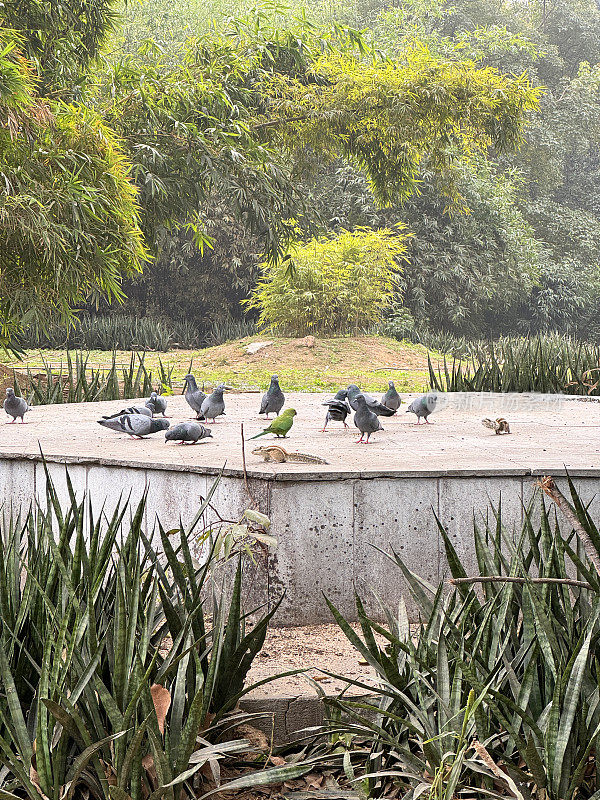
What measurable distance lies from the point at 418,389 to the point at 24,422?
22.3ft

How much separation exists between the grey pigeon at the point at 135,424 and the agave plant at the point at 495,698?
2236 mm

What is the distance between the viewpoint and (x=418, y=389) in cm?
1105

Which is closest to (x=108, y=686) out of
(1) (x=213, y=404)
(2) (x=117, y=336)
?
(1) (x=213, y=404)

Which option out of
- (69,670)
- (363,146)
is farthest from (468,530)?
(363,146)

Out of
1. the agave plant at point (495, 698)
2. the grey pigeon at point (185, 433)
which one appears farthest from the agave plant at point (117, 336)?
the agave plant at point (495, 698)

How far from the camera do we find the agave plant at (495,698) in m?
1.52

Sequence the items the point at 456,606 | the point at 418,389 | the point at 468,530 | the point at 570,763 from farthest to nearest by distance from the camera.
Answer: the point at 418,389, the point at 468,530, the point at 456,606, the point at 570,763

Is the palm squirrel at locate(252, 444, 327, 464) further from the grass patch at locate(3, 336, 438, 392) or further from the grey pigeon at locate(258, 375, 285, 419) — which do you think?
the grass patch at locate(3, 336, 438, 392)

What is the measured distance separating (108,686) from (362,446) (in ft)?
6.93

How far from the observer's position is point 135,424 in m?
3.99

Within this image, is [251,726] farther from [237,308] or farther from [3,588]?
[237,308]

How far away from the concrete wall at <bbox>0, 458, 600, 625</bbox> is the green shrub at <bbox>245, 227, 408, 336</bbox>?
44.1ft

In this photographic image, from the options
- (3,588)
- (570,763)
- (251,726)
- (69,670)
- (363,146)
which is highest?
(363,146)

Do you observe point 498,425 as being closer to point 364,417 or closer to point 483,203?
point 364,417
